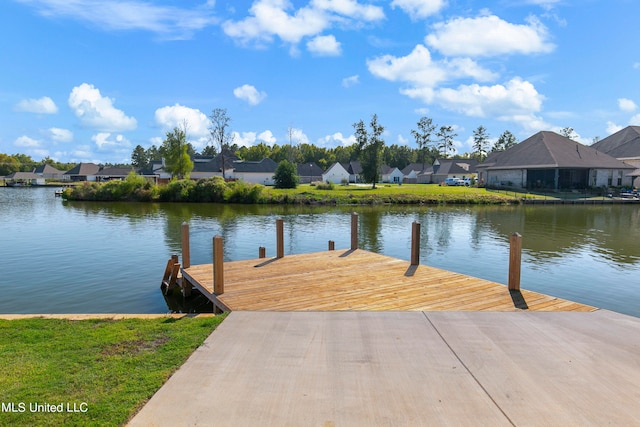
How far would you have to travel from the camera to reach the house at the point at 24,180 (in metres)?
110

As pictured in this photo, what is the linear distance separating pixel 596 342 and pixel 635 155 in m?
65.6

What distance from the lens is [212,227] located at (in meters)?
28.1

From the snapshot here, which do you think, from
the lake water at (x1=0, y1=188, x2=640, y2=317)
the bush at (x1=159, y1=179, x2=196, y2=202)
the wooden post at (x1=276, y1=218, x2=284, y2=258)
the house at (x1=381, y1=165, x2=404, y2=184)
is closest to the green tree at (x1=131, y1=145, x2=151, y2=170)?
the house at (x1=381, y1=165, x2=404, y2=184)

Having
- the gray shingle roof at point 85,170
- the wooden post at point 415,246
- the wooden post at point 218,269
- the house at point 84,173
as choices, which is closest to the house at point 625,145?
the wooden post at point 415,246

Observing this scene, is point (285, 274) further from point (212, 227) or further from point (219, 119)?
point (219, 119)

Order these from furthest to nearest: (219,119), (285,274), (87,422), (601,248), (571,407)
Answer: (219,119) < (601,248) < (285,274) < (571,407) < (87,422)

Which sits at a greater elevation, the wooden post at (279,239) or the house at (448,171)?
the house at (448,171)

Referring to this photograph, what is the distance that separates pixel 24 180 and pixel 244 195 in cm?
9702

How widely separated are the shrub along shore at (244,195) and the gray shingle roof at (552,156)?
21.9 feet

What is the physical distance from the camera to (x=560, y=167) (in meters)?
51.2

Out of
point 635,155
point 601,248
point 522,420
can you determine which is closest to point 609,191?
point 635,155

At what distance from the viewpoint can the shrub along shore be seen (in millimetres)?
49094

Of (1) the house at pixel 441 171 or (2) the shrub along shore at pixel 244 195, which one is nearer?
(2) the shrub along shore at pixel 244 195

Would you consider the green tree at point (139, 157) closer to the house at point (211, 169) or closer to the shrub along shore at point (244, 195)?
the house at point (211, 169)
